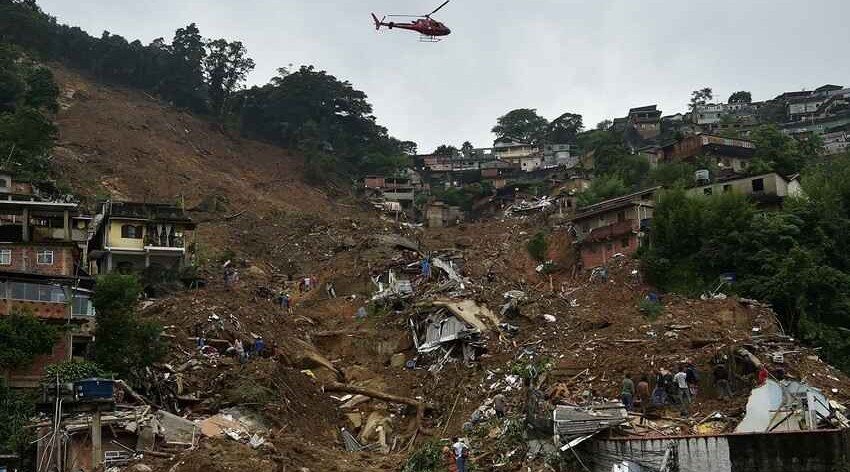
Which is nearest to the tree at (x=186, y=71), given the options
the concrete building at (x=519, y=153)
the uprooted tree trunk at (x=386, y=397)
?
the concrete building at (x=519, y=153)

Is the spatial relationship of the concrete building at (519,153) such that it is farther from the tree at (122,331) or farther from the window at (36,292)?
the window at (36,292)

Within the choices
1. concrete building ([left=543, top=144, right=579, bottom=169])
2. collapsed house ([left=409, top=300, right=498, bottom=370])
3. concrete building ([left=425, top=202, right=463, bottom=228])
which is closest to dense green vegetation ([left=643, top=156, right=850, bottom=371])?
collapsed house ([left=409, top=300, right=498, bottom=370])

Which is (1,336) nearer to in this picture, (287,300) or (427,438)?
(427,438)

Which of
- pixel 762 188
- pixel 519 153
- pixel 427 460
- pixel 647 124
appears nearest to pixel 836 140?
pixel 647 124

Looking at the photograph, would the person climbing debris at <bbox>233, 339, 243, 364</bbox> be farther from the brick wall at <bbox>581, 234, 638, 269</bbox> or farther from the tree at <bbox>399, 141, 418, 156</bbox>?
the tree at <bbox>399, 141, 418, 156</bbox>

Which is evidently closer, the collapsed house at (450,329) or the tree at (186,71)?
the collapsed house at (450,329)

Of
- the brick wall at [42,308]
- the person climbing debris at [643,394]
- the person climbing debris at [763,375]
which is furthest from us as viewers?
the brick wall at [42,308]
